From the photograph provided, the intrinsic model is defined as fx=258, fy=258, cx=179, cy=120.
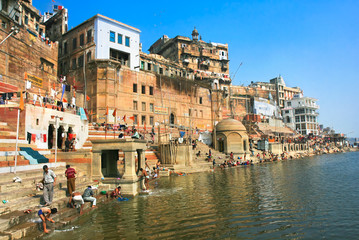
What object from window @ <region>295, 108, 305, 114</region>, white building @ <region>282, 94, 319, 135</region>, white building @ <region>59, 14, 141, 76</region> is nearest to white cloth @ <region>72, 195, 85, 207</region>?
white building @ <region>59, 14, 141, 76</region>

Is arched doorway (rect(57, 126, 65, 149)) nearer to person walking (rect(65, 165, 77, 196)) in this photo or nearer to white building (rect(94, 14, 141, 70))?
person walking (rect(65, 165, 77, 196))

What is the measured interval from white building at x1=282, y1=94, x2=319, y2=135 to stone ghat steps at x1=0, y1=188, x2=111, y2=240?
84.0m

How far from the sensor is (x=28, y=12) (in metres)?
38.8

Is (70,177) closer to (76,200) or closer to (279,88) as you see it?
(76,200)

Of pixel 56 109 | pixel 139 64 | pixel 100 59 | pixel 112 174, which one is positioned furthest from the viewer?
pixel 139 64

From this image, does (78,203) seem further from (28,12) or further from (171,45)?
(171,45)

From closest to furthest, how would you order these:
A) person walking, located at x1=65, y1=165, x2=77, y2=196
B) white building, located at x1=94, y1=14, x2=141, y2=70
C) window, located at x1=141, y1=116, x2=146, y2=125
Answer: person walking, located at x1=65, y1=165, x2=77, y2=196 < white building, located at x1=94, y1=14, x2=141, y2=70 < window, located at x1=141, y1=116, x2=146, y2=125

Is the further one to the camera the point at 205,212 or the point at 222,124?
the point at 222,124

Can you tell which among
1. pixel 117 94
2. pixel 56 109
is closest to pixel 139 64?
pixel 117 94

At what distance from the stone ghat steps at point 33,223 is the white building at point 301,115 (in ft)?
276

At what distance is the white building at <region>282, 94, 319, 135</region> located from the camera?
280 ft

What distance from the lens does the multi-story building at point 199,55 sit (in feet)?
202

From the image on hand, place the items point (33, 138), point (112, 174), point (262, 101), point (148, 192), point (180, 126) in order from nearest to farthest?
1. point (148, 192)
2. point (33, 138)
3. point (112, 174)
4. point (180, 126)
5. point (262, 101)

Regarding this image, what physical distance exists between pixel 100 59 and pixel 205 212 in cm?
2729
